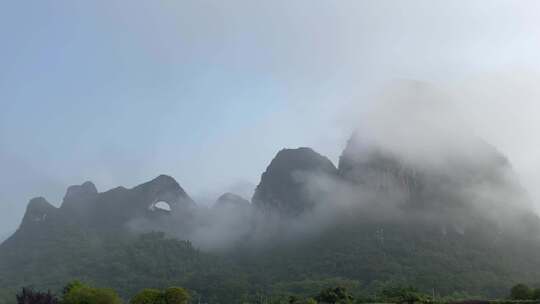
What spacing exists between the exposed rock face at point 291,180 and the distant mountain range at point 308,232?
28 centimetres

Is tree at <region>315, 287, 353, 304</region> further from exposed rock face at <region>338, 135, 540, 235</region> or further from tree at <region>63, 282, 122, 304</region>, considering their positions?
exposed rock face at <region>338, 135, 540, 235</region>

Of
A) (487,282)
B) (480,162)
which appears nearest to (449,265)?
(487,282)

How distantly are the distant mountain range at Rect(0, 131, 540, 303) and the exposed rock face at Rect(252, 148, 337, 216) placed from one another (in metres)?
0.28

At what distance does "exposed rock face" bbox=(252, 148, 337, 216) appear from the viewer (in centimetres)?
12975

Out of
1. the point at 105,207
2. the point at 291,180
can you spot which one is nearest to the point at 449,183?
the point at 291,180

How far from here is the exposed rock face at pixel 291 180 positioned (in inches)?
5108

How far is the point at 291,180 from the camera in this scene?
133 m

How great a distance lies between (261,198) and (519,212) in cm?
5846

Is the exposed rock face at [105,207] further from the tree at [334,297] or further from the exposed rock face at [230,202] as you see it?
the tree at [334,297]

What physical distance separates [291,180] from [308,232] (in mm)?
A: 17001

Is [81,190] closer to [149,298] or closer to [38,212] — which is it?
[38,212]

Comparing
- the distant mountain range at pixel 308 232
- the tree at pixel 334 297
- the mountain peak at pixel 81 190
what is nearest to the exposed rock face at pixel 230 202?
the distant mountain range at pixel 308 232

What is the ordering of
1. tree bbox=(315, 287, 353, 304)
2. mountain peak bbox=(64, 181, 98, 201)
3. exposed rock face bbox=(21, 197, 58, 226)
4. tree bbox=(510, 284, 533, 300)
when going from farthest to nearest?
mountain peak bbox=(64, 181, 98, 201) < exposed rock face bbox=(21, 197, 58, 226) < tree bbox=(510, 284, 533, 300) < tree bbox=(315, 287, 353, 304)

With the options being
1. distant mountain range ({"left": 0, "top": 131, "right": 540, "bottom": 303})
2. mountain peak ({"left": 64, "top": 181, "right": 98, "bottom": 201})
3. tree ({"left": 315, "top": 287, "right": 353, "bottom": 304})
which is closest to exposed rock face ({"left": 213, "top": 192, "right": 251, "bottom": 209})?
distant mountain range ({"left": 0, "top": 131, "right": 540, "bottom": 303})
